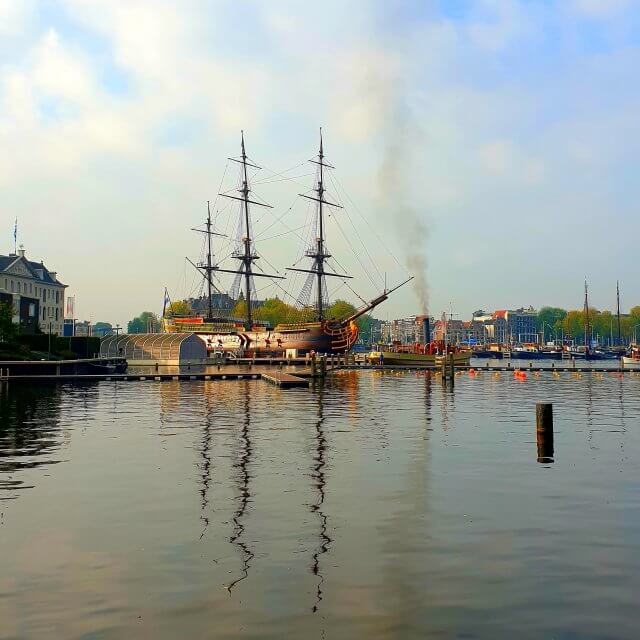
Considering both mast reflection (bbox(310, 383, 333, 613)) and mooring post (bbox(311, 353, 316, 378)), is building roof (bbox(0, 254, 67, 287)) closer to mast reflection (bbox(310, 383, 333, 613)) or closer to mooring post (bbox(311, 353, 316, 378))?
mooring post (bbox(311, 353, 316, 378))

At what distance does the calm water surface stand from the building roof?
86.4 metres

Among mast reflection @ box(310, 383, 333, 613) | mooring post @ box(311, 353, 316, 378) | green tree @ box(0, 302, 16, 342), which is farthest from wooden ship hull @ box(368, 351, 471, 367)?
mast reflection @ box(310, 383, 333, 613)

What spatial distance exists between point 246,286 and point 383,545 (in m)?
110

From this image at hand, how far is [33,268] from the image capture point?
120m

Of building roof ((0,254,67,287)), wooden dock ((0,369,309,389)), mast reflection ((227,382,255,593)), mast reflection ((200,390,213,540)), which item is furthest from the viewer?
building roof ((0,254,67,287))

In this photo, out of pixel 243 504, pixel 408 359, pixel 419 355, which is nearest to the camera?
pixel 243 504

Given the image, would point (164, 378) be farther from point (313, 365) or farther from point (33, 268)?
point (33, 268)

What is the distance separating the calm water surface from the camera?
936 centimetres

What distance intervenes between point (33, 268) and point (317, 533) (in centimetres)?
11708

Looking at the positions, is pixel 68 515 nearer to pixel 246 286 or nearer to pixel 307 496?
pixel 307 496

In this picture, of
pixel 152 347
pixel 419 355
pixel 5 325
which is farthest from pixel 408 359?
pixel 5 325

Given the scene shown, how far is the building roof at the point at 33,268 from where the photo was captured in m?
108

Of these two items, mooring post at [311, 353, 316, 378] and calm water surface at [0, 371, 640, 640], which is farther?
mooring post at [311, 353, 316, 378]

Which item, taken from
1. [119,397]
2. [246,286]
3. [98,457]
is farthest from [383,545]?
[246,286]
